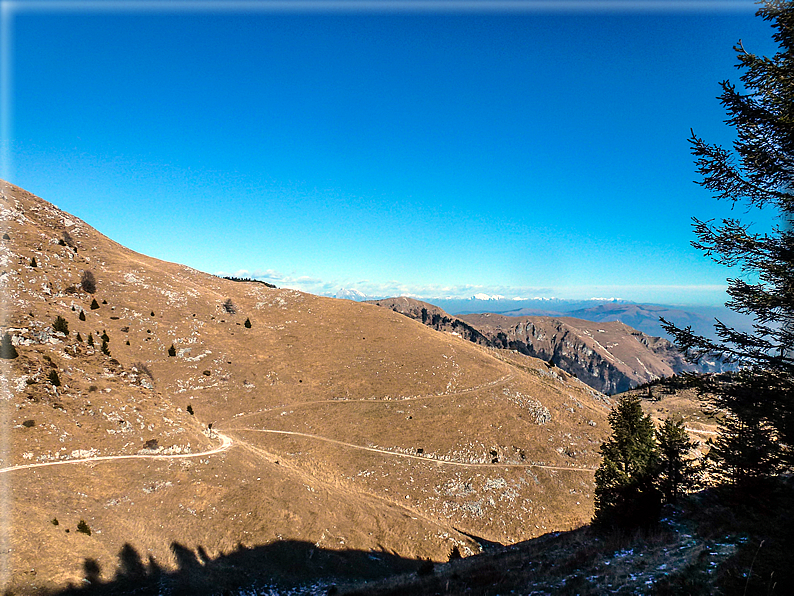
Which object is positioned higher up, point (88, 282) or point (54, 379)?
point (88, 282)

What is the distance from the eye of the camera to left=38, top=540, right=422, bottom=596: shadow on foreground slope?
2323 cm

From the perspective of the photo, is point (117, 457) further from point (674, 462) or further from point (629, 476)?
point (674, 462)

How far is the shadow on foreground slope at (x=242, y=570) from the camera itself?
23234 mm

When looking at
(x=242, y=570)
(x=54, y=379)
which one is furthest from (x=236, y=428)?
(x=242, y=570)

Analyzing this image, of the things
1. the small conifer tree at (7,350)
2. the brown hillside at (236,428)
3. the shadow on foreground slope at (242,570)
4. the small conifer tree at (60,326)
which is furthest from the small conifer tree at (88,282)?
the shadow on foreground slope at (242,570)

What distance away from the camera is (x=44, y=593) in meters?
19.3

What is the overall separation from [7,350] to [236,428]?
31970 mm

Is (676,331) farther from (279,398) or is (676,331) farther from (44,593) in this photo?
(279,398)

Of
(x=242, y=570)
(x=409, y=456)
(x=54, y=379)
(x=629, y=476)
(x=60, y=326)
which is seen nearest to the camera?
(x=242, y=570)

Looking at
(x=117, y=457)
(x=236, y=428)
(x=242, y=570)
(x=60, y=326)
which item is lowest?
(x=242, y=570)

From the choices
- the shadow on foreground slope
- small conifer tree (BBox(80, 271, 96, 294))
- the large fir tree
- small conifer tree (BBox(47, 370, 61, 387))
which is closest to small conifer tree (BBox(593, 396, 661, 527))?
the large fir tree

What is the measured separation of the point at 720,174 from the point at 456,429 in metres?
61.0

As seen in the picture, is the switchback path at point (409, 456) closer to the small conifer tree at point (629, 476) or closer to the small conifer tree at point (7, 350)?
the small conifer tree at point (629, 476)

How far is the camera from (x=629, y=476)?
106ft
